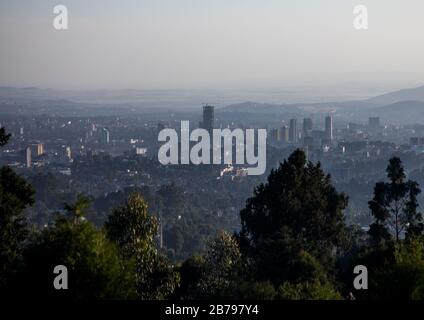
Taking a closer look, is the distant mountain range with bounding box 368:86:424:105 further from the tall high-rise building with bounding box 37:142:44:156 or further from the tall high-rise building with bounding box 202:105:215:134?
the tall high-rise building with bounding box 37:142:44:156

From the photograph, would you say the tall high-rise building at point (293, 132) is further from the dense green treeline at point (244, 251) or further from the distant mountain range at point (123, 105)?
the dense green treeline at point (244, 251)

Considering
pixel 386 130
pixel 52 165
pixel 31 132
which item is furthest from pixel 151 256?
pixel 386 130

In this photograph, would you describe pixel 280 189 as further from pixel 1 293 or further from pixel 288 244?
pixel 1 293

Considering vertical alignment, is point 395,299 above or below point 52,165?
above

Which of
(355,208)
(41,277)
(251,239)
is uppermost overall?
(41,277)

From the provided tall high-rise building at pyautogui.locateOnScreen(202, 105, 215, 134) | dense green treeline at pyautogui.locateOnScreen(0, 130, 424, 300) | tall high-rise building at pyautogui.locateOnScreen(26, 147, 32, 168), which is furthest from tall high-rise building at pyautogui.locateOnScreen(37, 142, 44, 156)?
dense green treeline at pyautogui.locateOnScreen(0, 130, 424, 300)

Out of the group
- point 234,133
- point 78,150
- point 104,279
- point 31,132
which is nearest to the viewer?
point 104,279
